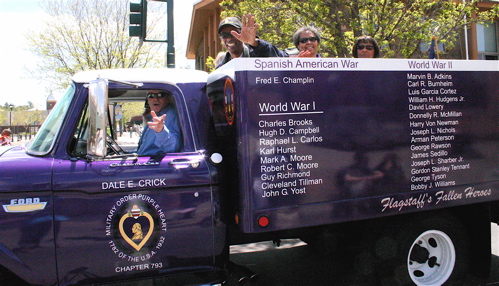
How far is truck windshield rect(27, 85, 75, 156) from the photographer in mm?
3018

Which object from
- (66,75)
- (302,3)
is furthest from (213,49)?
(302,3)

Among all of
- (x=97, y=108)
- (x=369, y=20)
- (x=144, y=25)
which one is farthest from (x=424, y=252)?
(x=144, y=25)

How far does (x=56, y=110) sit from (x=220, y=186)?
4.77 ft

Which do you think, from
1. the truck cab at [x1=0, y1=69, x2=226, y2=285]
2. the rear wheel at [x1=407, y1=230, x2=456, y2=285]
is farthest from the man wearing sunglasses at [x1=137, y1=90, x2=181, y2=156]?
the rear wheel at [x1=407, y1=230, x2=456, y2=285]

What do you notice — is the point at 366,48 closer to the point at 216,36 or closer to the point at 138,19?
the point at 138,19

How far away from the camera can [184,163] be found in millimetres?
3078

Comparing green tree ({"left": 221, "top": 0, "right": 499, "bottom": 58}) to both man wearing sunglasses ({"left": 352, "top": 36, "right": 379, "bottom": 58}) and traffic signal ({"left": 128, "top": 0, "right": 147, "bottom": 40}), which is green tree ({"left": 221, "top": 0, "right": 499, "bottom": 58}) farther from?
man wearing sunglasses ({"left": 352, "top": 36, "right": 379, "bottom": 58})

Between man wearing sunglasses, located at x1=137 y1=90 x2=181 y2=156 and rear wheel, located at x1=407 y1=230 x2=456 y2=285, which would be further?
rear wheel, located at x1=407 y1=230 x2=456 y2=285

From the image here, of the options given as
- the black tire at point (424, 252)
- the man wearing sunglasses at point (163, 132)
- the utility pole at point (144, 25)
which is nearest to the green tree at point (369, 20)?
the utility pole at point (144, 25)

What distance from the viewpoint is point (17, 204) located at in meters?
2.70

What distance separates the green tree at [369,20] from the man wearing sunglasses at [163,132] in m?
5.33

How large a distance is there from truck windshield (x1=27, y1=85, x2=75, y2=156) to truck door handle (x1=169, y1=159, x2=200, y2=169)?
2.93ft

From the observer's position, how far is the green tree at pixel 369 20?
313 inches

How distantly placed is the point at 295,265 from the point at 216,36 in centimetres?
2279
